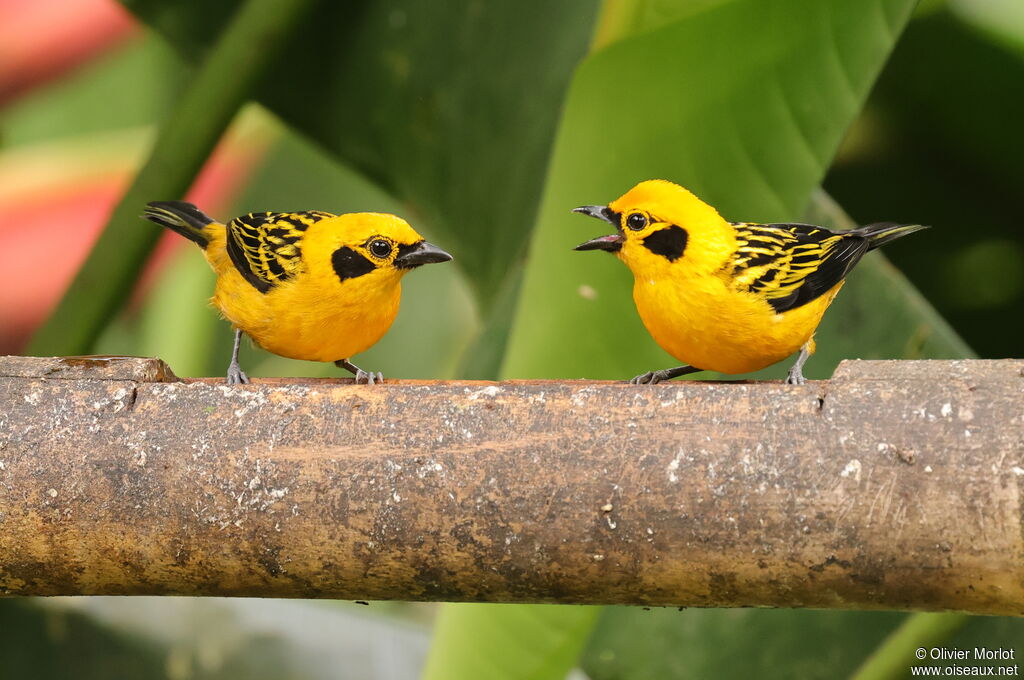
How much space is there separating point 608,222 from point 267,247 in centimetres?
46

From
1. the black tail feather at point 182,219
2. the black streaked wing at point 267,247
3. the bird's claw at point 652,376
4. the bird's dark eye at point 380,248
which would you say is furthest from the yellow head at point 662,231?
the black tail feather at point 182,219

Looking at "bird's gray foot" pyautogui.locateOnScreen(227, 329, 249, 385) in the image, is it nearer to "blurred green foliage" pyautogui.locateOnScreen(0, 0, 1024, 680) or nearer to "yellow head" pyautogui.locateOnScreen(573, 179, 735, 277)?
"blurred green foliage" pyautogui.locateOnScreen(0, 0, 1024, 680)

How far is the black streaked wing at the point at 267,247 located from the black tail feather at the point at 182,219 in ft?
0.29

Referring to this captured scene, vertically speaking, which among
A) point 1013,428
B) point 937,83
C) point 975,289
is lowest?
point 1013,428

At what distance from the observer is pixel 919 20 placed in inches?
90.4

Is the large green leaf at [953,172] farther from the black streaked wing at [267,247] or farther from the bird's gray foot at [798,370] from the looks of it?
the black streaked wing at [267,247]

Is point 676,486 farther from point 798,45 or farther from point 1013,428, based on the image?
point 798,45

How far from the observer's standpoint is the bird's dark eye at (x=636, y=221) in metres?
1.36

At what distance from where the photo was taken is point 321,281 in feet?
4.67

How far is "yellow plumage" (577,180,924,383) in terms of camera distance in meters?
1.35

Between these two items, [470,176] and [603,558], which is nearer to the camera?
[603,558]

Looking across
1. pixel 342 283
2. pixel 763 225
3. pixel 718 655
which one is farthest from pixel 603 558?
pixel 718 655

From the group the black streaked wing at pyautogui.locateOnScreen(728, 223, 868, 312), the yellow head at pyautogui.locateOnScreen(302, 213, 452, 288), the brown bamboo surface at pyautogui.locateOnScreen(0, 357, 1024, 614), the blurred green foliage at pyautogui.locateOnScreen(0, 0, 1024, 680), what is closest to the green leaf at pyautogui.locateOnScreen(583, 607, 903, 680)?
the blurred green foliage at pyautogui.locateOnScreen(0, 0, 1024, 680)

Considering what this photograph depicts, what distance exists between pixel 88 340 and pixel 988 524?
150 cm
